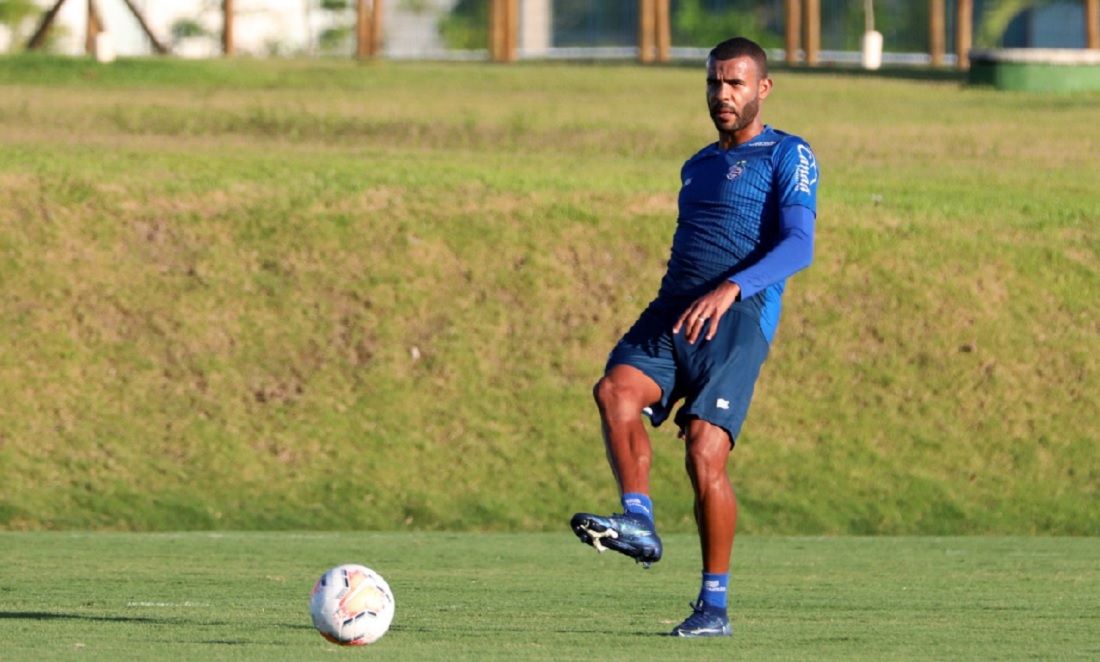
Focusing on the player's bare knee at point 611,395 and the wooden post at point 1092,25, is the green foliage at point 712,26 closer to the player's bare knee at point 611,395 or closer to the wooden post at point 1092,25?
the wooden post at point 1092,25

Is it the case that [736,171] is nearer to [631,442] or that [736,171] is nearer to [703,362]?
[703,362]

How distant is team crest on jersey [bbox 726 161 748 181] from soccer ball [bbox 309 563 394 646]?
6.91 ft

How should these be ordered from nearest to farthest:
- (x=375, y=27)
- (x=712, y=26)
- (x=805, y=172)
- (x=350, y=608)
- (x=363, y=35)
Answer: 1. (x=350, y=608)
2. (x=805, y=172)
3. (x=375, y=27)
4. (x=363, y=35)
5. (x=712, y=26)

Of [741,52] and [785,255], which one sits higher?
[741,52]

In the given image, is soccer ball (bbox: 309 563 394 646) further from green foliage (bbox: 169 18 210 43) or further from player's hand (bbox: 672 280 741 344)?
green foliage (bbox: 169 18 210 43)

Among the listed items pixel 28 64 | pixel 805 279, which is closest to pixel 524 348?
pixel 805 279

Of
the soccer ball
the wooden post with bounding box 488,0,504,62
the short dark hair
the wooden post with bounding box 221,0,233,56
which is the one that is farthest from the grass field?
the wooden post with bounding box 221,0,233,56

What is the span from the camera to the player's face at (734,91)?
7.86 m

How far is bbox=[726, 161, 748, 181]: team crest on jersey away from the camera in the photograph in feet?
25.9

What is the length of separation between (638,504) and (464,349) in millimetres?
9140

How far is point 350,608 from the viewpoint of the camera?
23.4 feet

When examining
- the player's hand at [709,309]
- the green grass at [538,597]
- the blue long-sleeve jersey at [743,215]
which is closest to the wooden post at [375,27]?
the green grass at [538,597]

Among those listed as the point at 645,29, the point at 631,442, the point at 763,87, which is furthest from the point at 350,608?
the point at 645,29

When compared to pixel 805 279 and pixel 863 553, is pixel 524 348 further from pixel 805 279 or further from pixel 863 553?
pixel 863 553
